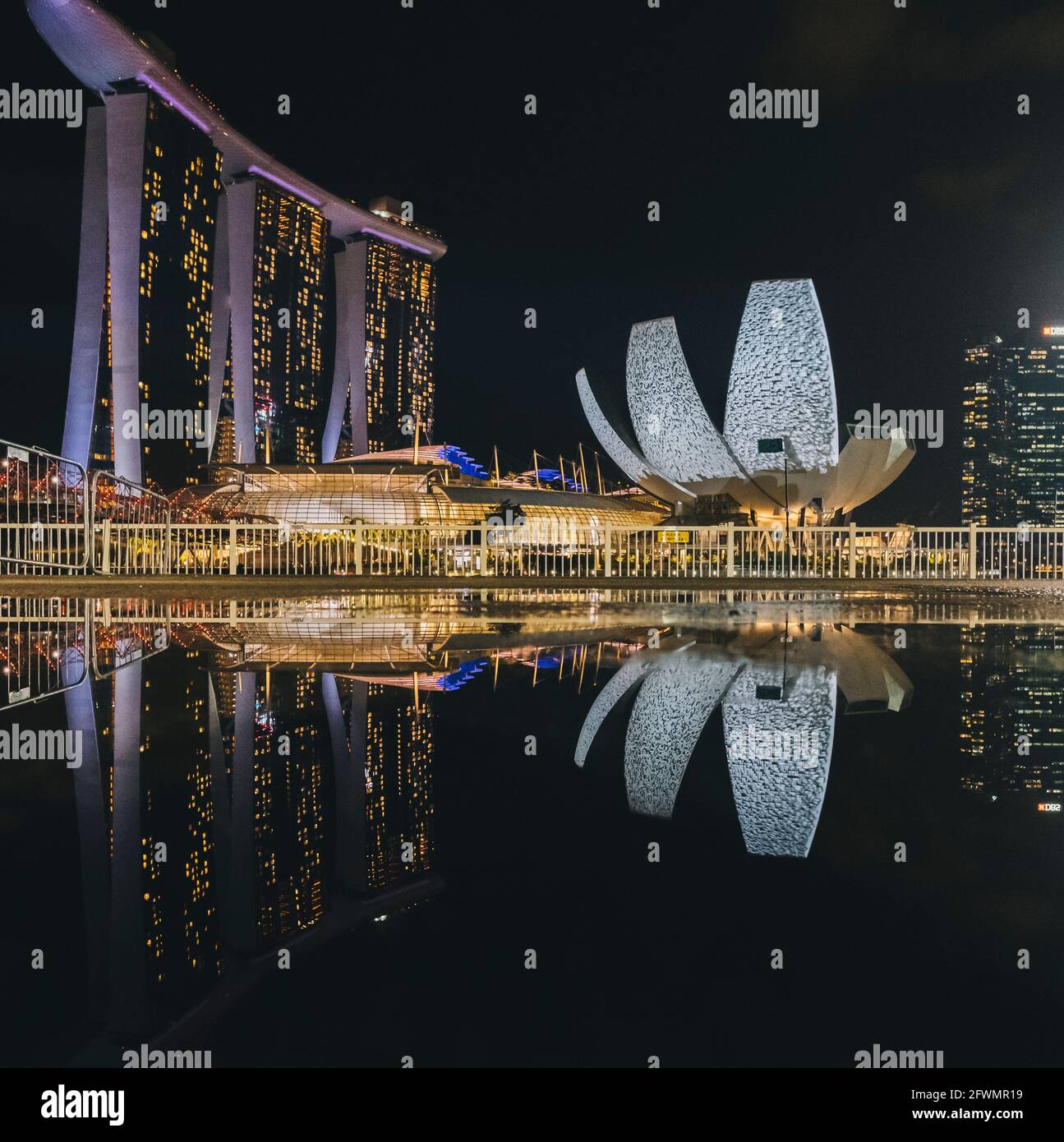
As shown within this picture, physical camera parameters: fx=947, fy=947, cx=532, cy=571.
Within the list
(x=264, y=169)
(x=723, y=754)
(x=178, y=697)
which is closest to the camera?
(x=723, y=754)

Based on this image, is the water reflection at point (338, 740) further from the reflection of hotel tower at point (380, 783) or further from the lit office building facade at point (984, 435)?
the lit office building facade at point (984, 435)

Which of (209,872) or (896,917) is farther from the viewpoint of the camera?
(209,872)

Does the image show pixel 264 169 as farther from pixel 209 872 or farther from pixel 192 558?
pixel 209 872

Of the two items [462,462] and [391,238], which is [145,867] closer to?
[462,462]

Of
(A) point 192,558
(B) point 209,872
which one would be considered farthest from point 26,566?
(B) point 209,872

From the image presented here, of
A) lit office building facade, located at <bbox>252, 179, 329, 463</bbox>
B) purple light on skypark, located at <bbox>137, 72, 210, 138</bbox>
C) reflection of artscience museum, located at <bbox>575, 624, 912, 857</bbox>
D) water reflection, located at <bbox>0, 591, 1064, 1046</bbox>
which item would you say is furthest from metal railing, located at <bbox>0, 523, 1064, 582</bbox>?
lit office building facade, located at <bbox>252, 179, 329, 463</bbox>

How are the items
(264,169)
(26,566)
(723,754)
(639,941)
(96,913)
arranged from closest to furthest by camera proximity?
1. (639,941)
2. (96,913)
3. (723,754)
4. (26,566)
5. (264,169)
